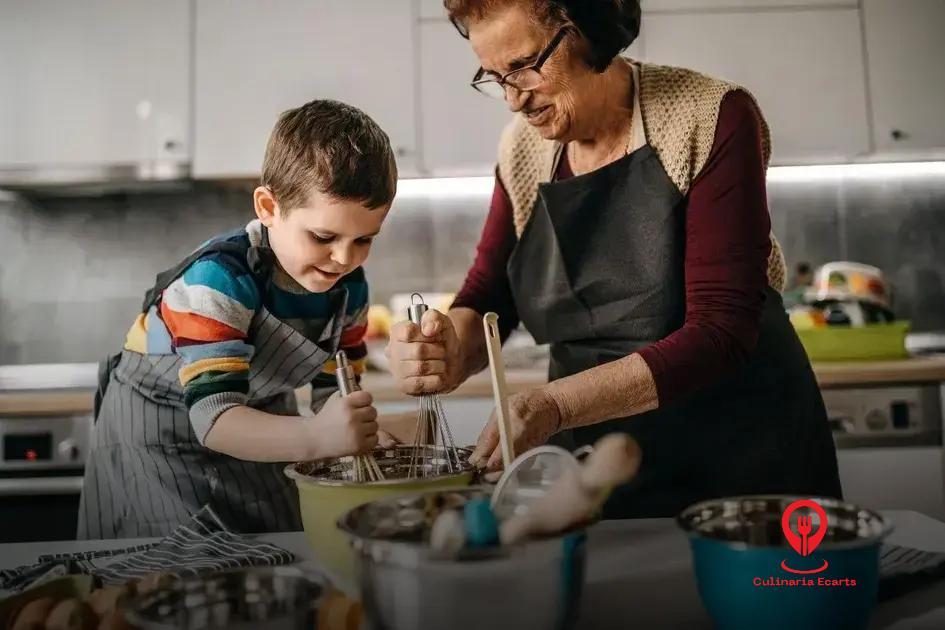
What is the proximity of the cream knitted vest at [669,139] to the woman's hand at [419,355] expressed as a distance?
0.34m

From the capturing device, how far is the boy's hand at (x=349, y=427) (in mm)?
702

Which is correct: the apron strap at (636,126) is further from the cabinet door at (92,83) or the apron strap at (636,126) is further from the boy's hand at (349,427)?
the cabinet door at (92,83)

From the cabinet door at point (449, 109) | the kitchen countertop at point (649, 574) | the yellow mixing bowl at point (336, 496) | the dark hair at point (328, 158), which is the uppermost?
the cabinet door at point (449, 109)

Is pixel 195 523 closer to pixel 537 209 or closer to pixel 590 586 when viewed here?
pixel 590 586

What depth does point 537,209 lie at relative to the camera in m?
1.09

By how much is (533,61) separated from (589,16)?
0.26 feet

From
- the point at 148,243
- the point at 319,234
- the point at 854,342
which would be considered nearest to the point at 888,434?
the point at 854,342

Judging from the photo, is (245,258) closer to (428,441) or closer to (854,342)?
(428,441)

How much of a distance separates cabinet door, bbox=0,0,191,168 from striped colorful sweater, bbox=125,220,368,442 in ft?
3.66

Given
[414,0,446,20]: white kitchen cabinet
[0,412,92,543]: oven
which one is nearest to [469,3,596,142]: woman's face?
[414,0,446,20]: white kitchen cabinet

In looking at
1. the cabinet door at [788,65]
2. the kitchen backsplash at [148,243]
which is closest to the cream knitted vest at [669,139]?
the cabinet door at [788,65]

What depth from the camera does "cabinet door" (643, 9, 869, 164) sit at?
6.55 feet

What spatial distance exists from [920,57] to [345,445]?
1.99 m

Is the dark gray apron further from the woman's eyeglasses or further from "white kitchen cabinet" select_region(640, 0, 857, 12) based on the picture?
"white kitchen cabinet" select_region(640, 0, 857, 12)
